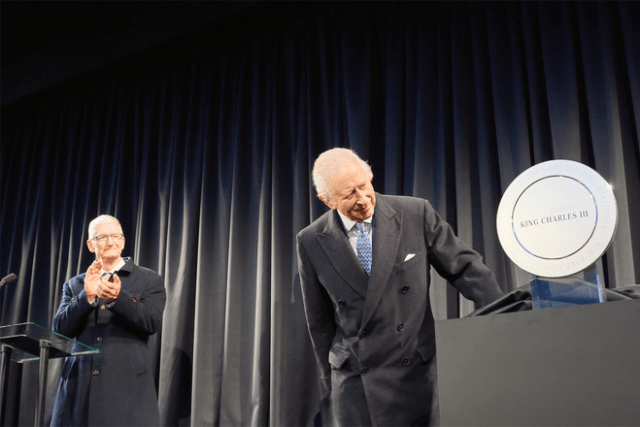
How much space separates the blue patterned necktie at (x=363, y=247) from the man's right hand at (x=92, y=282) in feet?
4.33

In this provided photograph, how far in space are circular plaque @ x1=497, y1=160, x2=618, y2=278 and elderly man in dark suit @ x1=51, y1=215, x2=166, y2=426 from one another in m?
2.13

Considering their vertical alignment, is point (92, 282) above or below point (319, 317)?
above

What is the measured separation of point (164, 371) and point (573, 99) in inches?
110

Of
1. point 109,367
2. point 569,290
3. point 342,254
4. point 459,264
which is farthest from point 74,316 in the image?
point 569,290

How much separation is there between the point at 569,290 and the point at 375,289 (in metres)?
1.07

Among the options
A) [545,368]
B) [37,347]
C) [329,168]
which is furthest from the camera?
[37,347]

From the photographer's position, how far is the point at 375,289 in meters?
2.07

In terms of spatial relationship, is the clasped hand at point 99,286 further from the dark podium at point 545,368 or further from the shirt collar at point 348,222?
the dark podium at point 545,368

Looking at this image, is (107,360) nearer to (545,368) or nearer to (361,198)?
(361,198)

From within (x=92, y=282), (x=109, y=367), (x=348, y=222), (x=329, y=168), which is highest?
(x=329, y=168)

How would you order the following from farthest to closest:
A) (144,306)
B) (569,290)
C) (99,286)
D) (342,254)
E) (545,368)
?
(144,306) → (99,286) → (342,254) → (569,290) → (545,368)

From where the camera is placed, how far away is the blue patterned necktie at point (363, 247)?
2.21m

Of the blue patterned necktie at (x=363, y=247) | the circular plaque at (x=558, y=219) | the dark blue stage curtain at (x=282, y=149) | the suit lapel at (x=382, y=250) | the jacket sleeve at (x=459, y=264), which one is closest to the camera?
the circular plaque at (x=558, y=219)

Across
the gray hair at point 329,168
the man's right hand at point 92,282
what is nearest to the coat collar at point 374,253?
the gray hair at point 329,168
